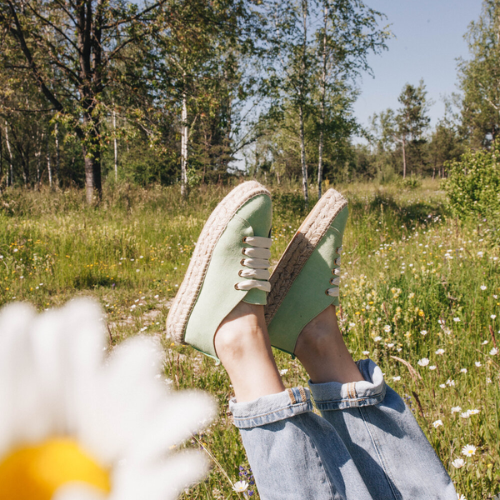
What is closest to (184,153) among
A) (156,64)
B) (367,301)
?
(156,64)

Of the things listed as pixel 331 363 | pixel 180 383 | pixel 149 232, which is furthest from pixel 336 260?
pixel 149 232

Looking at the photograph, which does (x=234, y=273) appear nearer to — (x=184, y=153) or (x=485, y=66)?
(x=184, y=153)

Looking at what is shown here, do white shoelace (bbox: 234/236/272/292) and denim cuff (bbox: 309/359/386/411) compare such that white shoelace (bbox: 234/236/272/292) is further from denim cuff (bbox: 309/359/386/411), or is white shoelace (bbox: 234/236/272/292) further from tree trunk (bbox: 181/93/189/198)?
tree trunk (bbox: 181/93/189/198)

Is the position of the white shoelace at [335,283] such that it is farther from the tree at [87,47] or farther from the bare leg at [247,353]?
the tree at [87,47]

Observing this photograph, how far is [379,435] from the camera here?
1.15 m

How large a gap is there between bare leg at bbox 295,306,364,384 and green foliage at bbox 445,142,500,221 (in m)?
4.36

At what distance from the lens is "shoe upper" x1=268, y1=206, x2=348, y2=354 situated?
5.17 feet

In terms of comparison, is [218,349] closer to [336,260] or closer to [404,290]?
[336,260]

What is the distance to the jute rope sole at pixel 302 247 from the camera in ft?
5.64


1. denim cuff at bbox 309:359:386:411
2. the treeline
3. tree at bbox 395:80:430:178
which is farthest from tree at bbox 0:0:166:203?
tree at bbox 395:80:430:178

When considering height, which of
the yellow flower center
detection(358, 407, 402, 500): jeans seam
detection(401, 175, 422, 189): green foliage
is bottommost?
detection(358, 407, 402, 500): jeans seam

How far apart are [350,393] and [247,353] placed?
0.33 metres

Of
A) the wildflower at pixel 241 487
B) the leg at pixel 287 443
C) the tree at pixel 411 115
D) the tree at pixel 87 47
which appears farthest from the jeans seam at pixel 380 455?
the tree at pixel 411 115

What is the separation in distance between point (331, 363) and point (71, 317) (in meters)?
1.22
